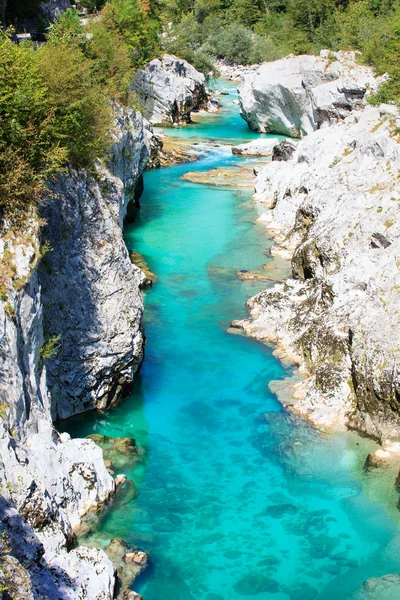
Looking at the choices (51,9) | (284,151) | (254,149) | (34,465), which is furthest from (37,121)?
(254,149)

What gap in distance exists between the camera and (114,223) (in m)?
19.5

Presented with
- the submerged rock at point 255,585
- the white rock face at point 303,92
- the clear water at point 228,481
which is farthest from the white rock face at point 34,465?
the white rock face at point 303,92

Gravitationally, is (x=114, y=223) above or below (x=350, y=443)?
above

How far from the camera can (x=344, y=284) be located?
909 inches

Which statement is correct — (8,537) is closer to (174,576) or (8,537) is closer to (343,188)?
(174,576)

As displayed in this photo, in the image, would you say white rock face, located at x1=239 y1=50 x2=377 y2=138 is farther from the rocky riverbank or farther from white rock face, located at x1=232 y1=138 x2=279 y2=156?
the rocky riverbank

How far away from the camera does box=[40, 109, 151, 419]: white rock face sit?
17.8m

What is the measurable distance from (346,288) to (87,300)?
937cm

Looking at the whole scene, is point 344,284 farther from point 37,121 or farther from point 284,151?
point 284,151

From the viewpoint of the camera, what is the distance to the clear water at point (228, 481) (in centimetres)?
1426

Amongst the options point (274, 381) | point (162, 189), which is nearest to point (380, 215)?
point (274, 381)

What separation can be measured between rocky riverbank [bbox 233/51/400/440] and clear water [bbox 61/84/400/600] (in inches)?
41.1

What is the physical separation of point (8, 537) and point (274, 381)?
38.9 feet

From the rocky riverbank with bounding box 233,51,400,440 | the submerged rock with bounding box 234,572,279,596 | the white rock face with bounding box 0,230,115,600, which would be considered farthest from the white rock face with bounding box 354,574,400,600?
the white rock face with bounding box 0,230,115,600
